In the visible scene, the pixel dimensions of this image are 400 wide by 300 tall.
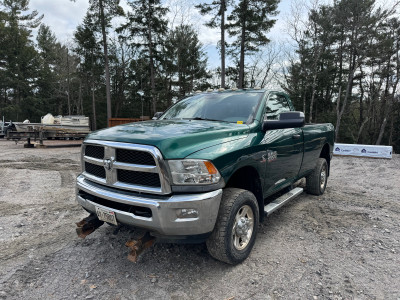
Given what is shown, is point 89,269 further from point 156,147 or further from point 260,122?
point 260,122

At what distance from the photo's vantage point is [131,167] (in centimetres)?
245

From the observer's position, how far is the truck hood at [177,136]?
2.36 m

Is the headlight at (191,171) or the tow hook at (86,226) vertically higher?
the headlight at (191,171)

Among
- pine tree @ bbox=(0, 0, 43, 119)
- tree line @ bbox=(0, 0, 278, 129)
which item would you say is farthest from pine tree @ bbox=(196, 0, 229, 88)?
pine tree @ bbox=(0, 0, 43, 119)

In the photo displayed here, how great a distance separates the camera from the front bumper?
2283 mm

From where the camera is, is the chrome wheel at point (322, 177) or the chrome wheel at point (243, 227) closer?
the chrome wheel at point (243, 227)

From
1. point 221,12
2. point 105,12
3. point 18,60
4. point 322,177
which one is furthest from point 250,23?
point 18,60

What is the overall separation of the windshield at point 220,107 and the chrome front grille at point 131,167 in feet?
4.76

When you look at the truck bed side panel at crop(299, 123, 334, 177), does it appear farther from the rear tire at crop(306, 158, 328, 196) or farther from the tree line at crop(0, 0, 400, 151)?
the tree line at crop(0, 0, 400, 151)

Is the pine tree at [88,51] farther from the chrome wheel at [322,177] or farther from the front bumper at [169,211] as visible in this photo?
the front bumper at [169,211]

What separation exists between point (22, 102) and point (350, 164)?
128ft

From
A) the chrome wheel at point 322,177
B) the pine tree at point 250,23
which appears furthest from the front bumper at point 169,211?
the pine tree at point 250,23

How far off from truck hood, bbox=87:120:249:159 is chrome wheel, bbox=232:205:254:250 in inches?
32.5

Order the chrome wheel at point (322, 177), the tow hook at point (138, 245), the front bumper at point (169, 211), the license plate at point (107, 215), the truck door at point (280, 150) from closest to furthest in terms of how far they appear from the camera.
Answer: the front bumper at point (169, 211)
the tow hook at point (138, 245)
the license plate at point (107, 215)
the truck door at point (280, 150)
the chrome wheel at point (322, 177)
